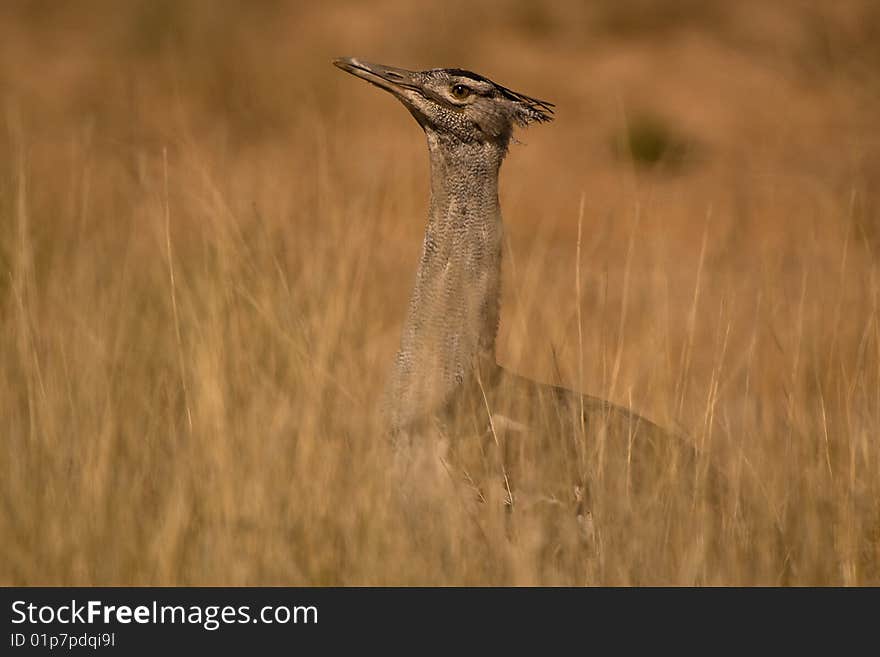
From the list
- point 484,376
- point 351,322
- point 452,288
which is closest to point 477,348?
point 484,376

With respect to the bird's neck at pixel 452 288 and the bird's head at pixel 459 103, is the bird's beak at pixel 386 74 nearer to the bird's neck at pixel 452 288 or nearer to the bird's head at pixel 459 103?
the bird's head at pixel 459 103

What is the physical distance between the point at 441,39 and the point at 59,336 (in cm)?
763

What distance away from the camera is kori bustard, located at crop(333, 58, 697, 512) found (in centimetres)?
367

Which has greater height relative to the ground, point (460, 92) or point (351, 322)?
point (460, 92)

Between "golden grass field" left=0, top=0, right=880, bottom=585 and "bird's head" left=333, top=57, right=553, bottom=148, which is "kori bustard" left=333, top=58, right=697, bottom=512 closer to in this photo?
"bird's head" left=333, top=57, right=553, bottom=148

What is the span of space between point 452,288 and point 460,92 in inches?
22.8

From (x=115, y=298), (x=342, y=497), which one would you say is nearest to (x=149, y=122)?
(x=115, y=298)

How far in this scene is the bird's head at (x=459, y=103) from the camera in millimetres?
3996

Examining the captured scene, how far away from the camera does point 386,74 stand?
404 cm

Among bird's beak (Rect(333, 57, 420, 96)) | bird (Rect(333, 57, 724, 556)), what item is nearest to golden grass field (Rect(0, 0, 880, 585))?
bird (Rect(333, 57, 724, 556))

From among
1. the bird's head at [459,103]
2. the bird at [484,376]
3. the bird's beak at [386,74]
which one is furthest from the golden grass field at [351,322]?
the bird's beak at [386,74]

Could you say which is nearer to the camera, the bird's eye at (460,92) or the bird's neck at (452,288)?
the bird's neck at (452,288)

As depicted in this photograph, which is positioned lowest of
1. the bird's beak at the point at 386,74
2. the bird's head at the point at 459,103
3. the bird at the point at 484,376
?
the bird at the point at 484,376

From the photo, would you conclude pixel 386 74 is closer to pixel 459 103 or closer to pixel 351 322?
pixel 459 103
